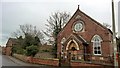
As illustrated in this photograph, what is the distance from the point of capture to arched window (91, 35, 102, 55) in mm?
31172

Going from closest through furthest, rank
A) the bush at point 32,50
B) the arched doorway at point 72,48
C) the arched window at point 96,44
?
1. the arched window at point 96,44
2. the arched doorway at point 72,48
3. the bush at point 32,50

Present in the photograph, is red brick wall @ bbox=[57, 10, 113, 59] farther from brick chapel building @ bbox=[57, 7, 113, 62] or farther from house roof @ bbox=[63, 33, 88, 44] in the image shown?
house roof @ bbox=[63, 33, 88, 44]

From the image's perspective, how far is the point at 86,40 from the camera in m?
32.5

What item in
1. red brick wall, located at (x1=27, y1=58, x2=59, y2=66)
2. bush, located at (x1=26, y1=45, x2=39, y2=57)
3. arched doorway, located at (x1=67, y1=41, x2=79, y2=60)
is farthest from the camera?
bush, located at (x1=26, y1=45, x2=39, y2=57)

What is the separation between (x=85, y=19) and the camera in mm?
33031

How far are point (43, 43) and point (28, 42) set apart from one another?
205 inches

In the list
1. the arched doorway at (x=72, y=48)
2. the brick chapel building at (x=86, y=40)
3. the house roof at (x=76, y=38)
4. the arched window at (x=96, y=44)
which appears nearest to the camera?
the brick chapel building at (x=86, y=40)

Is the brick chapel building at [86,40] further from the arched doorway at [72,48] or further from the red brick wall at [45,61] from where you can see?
the red brick wall at [45,61]

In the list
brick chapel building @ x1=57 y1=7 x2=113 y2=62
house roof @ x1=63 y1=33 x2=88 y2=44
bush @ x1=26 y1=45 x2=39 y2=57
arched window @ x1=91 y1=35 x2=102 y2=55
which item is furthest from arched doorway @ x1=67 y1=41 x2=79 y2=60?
bush @ x1=26 y1=45 x2=39 y2=57

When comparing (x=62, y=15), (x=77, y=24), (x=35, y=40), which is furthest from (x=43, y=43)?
(x=77, y=24)

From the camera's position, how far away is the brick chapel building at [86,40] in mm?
30422

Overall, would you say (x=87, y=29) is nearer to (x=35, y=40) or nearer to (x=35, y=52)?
(x=35, y=52)

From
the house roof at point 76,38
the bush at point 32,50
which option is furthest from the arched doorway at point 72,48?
the bush at point 32,50

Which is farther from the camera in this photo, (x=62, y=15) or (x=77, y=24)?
(x=62, y=15)
